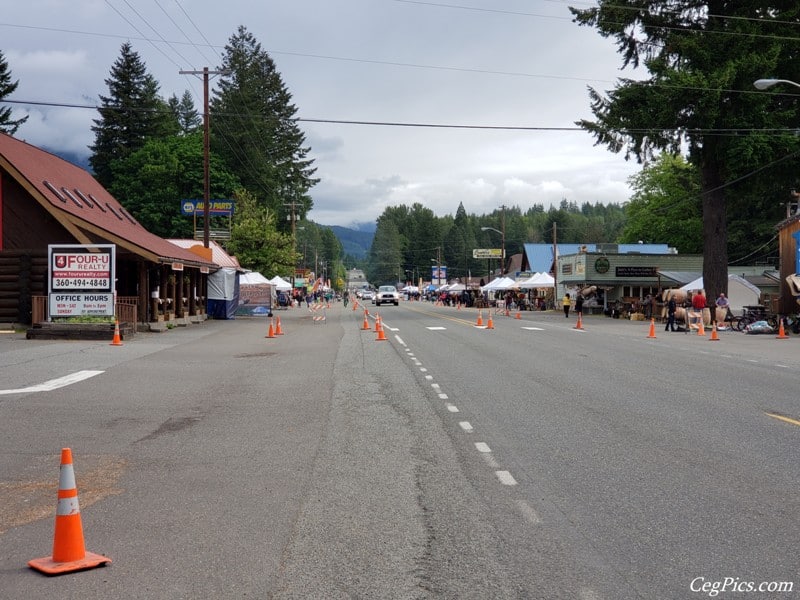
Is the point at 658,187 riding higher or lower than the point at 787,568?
higher

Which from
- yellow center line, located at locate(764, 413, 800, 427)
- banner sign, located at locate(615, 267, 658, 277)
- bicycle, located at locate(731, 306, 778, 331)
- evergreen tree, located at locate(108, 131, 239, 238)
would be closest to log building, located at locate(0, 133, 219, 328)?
yellow center line, located at locate(764, 413, 800, 427)

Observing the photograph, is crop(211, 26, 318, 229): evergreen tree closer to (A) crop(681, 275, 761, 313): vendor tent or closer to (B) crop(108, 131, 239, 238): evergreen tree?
(B) crop(108, 131, 239, 238): evergreen tree

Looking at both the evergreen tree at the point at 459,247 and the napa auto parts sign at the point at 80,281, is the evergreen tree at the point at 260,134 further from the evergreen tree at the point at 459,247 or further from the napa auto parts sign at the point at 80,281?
the evergreen tree at the point at 459,247

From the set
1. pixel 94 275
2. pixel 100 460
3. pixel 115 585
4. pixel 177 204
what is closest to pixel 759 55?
pixel 94 275

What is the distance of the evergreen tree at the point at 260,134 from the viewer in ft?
252

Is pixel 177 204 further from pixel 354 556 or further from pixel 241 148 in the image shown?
pixel 354 556

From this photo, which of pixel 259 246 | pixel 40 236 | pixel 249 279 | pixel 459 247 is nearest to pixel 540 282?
pixel 259 246

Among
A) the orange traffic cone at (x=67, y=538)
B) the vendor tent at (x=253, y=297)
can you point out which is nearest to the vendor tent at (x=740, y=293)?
the vendor tent at (x=253, y=297)

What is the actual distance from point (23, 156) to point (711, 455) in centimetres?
2880

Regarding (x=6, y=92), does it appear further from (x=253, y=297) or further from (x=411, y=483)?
(x=411, y=483)

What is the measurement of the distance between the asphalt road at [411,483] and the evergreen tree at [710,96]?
941 inches

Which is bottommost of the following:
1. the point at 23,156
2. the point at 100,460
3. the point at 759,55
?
the point at 100,460

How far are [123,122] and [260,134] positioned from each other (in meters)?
13.6

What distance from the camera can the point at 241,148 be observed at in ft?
253
